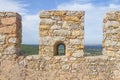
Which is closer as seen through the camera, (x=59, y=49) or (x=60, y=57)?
(x=60, y=57)

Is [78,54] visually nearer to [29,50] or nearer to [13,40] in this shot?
[13,40]

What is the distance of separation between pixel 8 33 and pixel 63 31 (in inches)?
54.8

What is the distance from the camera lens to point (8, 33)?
8273 mm

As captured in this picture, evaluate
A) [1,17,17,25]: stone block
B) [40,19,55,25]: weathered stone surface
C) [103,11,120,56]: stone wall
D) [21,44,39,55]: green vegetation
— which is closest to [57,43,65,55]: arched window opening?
[40,19,55,25]: weathered stone surface

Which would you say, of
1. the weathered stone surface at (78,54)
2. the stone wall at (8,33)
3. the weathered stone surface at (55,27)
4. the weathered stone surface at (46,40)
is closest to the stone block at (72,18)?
the weathered stone surface at (55,27)

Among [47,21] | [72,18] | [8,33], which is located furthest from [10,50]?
[72,18]

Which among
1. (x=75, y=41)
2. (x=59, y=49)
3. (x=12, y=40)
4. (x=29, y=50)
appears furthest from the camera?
(x=29, y=50)

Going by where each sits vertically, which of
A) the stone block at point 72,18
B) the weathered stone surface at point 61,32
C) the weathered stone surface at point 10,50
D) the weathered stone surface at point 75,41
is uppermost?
the stone block at point 72,18

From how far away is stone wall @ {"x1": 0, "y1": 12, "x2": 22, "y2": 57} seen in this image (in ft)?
27.1

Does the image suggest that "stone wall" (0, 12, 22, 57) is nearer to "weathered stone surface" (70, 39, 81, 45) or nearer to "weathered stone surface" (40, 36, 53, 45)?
"weathered stone surface" (40, 36, 53, 45)

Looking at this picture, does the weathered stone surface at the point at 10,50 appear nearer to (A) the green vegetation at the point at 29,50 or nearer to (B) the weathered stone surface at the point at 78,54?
(A) the green vegetation at the point at 29,50

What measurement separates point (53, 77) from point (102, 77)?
48.2 inches

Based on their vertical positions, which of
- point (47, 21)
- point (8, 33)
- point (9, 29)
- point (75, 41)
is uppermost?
point (47, 21)

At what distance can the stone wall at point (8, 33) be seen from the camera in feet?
27.1
